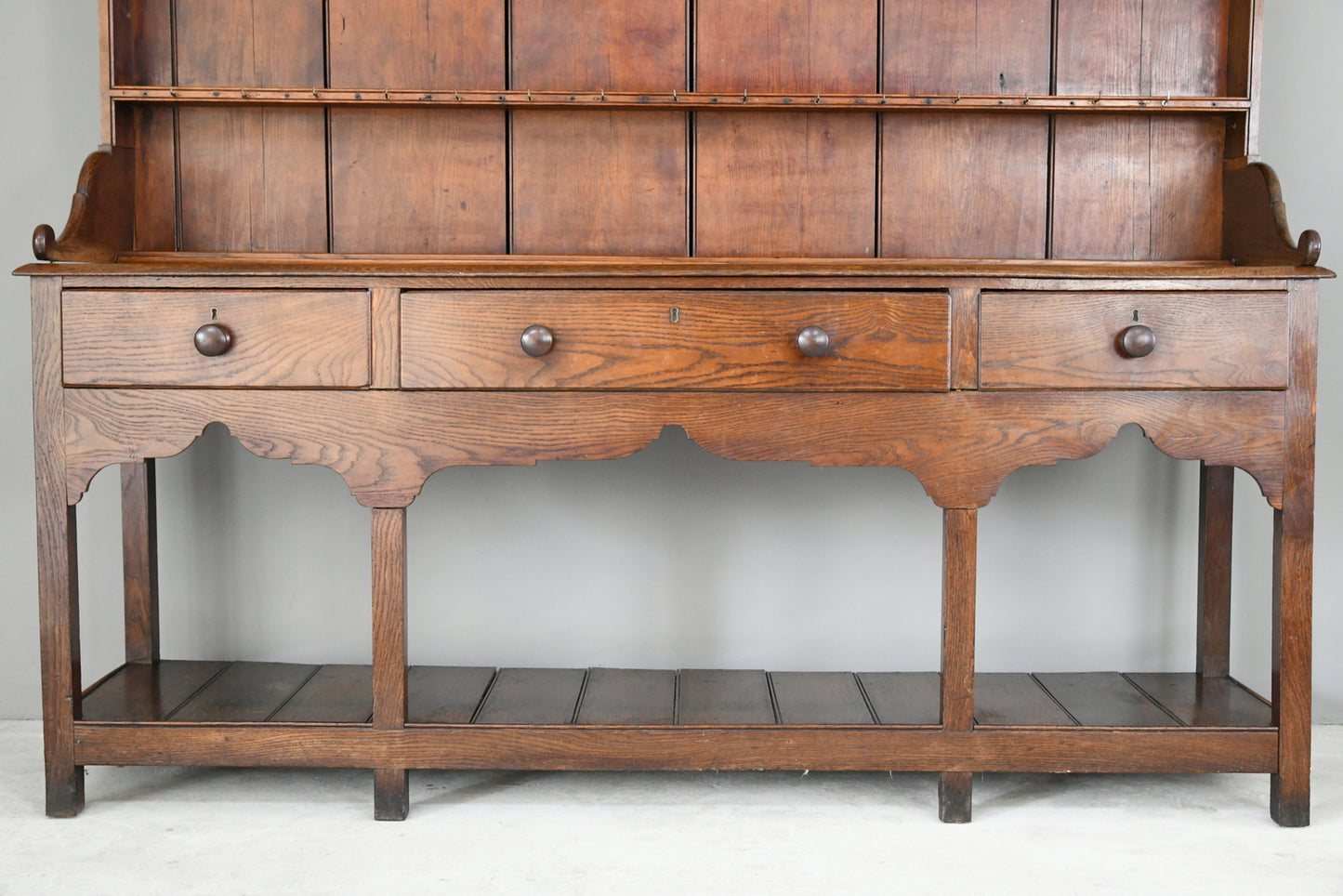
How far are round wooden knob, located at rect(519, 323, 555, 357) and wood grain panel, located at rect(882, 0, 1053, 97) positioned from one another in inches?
40.7

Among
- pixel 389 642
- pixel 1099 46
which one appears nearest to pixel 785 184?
pixel 1099 46

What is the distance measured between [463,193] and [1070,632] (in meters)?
1.79

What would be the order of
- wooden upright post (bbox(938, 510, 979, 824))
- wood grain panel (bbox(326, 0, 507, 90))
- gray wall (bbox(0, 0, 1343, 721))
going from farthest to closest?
1. gray wall (bbox(0, 0, 1343, 721))
2. wood grain panel (bbox(326, 0, 507, 90))
3. wooden upright post (bbox(938, 510, 979, 824))

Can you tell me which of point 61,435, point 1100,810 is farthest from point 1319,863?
point 61,435

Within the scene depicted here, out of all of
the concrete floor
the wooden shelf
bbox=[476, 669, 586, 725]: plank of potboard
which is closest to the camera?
the concrete floor

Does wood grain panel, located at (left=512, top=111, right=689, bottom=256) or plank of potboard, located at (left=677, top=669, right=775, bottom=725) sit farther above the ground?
wood grain panel, located at (left=512, top=111, right=689, bottom=256)

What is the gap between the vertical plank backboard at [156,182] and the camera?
243cm

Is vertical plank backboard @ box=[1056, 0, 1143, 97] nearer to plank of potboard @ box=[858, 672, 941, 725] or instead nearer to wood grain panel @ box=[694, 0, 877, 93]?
wood grain panel @ box=[694, 0, 877, 93]

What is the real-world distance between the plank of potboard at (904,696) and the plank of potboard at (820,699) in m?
0.03

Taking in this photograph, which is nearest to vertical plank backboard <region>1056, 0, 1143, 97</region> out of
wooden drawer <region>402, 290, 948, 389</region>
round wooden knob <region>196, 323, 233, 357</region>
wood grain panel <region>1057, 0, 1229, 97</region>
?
wood grain panel <region>1057, 0, 1229, 97</region>

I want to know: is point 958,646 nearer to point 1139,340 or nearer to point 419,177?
point 1139,340

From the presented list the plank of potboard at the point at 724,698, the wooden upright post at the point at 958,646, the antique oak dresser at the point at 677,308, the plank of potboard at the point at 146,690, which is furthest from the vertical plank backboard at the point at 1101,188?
the plank of potboard at the point at 146,690

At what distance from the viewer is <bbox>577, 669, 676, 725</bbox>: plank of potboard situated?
2.16 m

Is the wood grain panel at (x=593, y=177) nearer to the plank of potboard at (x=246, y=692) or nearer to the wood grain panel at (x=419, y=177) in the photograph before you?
the wood grain panel at (x=419, y=177)
